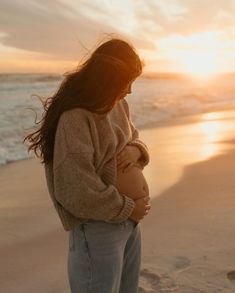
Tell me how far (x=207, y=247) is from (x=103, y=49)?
8.25 ft

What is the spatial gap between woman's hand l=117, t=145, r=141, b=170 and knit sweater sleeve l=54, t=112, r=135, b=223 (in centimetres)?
20

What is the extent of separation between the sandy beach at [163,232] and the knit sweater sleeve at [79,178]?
154cm

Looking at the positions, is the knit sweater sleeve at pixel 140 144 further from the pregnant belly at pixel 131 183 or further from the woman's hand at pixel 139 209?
the woman's hand at pixel 139 209

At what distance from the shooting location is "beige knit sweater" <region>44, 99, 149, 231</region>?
2.08 m

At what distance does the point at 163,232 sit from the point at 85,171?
9.12 feet

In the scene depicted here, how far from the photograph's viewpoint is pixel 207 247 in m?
4.18

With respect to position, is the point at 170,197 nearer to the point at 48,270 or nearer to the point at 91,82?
the point at 48,270

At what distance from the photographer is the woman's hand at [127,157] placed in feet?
7.61

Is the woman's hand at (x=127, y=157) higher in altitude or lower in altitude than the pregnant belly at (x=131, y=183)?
higher

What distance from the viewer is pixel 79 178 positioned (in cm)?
207

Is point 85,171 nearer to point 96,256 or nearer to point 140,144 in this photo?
point 96,256

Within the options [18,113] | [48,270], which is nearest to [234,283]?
[48,270]

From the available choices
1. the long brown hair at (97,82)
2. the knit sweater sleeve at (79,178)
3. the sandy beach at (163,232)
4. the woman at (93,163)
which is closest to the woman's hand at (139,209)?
the woman at (93,163)

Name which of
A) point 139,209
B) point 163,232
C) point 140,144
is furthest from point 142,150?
point 163,232
